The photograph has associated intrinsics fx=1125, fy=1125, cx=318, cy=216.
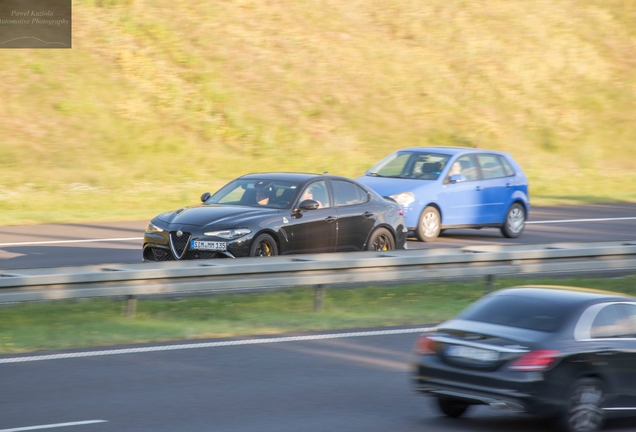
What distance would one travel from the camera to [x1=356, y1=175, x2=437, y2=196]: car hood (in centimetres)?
2019

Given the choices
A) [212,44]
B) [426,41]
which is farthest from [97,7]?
[426,41]

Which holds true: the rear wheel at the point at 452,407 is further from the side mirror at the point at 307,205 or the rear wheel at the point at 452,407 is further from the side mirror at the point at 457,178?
the side mirror at the point at 457,178

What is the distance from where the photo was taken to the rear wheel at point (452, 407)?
27.7ft

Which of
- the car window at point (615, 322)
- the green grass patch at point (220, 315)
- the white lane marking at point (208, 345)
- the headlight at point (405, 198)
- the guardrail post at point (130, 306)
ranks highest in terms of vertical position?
the headlight at point (405, 198)

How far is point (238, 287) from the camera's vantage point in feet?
41.4

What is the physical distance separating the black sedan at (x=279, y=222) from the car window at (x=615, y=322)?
709cm

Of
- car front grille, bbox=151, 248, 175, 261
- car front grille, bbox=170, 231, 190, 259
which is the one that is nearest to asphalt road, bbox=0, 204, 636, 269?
car front grille, bbox=151, 248, 175, 261

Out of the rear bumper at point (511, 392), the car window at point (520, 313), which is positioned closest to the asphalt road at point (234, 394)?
the rear bumper at point (511, 392)

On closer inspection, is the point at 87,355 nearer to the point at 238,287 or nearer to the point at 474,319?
the point at 238,287

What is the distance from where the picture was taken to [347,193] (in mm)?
16844

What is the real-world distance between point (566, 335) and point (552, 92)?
123 ft

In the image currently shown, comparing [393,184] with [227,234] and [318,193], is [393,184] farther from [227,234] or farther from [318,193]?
[227,234]

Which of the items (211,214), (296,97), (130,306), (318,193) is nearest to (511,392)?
(130,306)

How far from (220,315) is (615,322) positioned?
5.82 m
